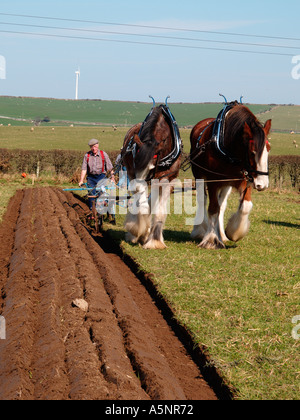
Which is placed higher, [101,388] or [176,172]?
[176,172]

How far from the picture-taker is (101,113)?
95.1 m

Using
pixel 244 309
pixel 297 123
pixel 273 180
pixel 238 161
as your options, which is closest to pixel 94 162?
pixel 238 161

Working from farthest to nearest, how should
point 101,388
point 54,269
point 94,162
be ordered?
point 94,162 < point 54,269 < point 101,388

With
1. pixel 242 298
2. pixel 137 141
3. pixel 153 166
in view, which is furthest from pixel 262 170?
pixel 242 298

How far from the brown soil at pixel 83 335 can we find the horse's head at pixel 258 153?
82.0 inches

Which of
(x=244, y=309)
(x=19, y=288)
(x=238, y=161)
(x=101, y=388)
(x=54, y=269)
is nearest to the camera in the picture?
(x=101, y=388)

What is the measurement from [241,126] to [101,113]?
8865 centimetres

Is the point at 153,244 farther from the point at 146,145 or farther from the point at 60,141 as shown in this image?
the point at 60,141

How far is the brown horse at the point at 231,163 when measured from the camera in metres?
7.82

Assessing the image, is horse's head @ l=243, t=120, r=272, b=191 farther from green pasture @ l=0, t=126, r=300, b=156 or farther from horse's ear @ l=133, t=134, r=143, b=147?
green pasture @ l=0, t=126, r=300, b=156

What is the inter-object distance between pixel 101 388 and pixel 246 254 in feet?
16.0

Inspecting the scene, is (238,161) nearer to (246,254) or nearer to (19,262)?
(246,254)

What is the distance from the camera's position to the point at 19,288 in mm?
6398

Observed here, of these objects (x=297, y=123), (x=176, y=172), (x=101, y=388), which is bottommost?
(x=101, y=388)
